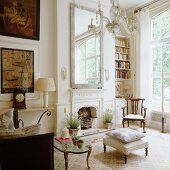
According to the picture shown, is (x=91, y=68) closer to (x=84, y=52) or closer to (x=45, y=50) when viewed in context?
(x=84, y=52)

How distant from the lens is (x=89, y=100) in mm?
5438

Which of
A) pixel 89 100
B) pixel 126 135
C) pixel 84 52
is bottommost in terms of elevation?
pixel 126 135

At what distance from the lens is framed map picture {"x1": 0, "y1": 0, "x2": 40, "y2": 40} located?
13.9 ft

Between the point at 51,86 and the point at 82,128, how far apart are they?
1739mm

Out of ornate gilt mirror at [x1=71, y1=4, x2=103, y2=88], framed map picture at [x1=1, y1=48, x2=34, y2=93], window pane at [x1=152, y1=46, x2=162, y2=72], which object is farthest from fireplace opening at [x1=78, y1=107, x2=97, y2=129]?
window pane at [x1=152, y1=46, x2=162, y2=72]

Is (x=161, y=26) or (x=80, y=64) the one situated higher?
(x=161, y=26)

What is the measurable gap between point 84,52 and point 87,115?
1.86 meters

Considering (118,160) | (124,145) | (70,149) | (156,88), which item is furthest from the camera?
(156,88)

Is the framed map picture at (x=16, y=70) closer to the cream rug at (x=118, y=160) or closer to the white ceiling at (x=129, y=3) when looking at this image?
the cream rug at (x=118, y=160)

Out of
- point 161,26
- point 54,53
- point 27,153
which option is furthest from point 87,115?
point 27,153

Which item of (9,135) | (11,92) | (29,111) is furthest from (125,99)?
(9,135)

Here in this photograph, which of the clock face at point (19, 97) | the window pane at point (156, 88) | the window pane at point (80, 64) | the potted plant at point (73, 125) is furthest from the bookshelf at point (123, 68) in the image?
the clock face at point (19, 97)

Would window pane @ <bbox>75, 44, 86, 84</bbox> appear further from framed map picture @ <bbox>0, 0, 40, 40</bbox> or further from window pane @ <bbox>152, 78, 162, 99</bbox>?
window pane @ <bbox>152, 78, 162, 99</bbox>

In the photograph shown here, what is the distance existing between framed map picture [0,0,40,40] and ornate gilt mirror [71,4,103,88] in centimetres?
96
